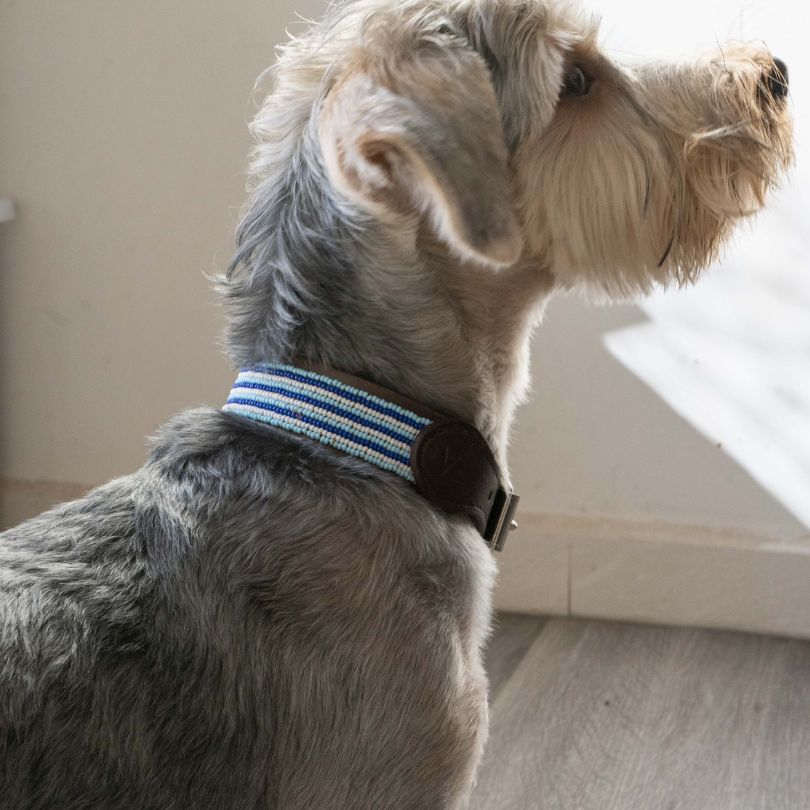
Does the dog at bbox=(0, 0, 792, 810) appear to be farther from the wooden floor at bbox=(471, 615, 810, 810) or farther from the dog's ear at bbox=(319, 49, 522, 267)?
the wooden floor at bbox=(471, 615, 810, 810)

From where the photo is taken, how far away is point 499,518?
4.01 ft

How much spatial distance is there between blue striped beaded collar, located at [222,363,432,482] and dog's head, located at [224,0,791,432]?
0.04 meters

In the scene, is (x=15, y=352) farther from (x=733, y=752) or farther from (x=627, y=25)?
(x=733, y=752)

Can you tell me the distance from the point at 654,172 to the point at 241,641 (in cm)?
70

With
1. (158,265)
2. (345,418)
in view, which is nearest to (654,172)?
(345,418)

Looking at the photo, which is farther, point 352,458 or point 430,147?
point 352,458

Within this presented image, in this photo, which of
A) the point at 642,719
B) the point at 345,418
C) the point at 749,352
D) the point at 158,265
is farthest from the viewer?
the point at 158,265

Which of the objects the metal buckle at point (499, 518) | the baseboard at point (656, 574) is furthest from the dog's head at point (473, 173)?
the baseboard at point (656, 574)

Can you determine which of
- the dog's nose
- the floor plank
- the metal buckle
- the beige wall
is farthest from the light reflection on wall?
the metal buckle

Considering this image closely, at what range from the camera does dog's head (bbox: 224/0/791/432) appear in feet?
3.43

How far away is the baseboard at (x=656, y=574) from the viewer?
2281mm

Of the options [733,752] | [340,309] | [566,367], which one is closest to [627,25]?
[566,367]

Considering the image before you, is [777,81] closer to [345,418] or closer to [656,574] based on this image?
[345,418]

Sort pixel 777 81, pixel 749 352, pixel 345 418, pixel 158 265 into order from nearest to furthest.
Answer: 1. pixel 345 418
2. pixel 777 81
3. pixel 749 352
4. pixel 158 265
